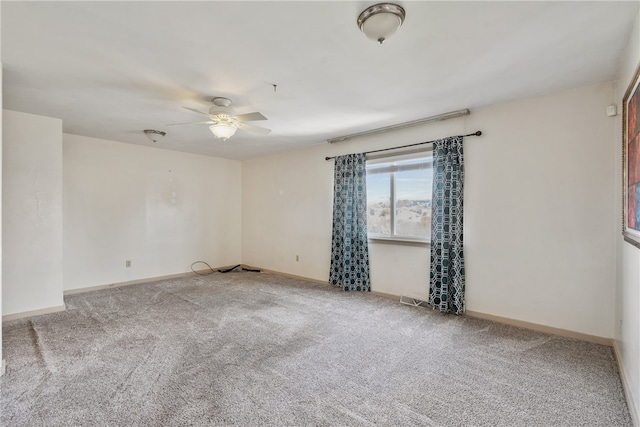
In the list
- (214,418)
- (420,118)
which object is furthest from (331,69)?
(214,418)

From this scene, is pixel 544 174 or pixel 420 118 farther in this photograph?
pixel 420 118

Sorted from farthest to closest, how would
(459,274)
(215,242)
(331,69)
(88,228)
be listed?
1. (215,242)
2. (88,228)
3. (459,274)
4. (331,69)

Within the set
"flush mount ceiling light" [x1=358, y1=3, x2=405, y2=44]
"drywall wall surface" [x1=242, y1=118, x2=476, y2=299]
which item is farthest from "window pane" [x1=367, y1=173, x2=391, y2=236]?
"flush mount ceiling light" [x1=358, y1=3, x2=405, y2=44]

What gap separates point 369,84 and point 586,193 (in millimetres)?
2272

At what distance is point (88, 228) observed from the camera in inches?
181

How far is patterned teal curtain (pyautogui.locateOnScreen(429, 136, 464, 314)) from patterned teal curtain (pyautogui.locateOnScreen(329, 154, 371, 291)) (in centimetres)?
107

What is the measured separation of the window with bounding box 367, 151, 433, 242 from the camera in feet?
13.1

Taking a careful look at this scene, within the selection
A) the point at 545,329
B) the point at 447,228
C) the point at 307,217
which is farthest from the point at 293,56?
the point at 545,329

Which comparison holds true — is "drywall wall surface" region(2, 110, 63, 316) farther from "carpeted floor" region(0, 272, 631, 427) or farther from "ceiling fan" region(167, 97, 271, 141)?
"ceiling fan" region(167, 97, 271, 141)

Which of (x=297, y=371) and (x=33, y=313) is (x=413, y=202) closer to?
(x=297, y=371)

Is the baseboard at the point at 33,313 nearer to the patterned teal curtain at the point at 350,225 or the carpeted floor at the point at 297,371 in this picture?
the carpeted floor at the point at 297,371

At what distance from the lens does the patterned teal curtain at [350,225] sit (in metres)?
4.48

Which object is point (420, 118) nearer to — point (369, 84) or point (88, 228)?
point (369, 84)

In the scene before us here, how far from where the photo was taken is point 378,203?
450 centimetres
